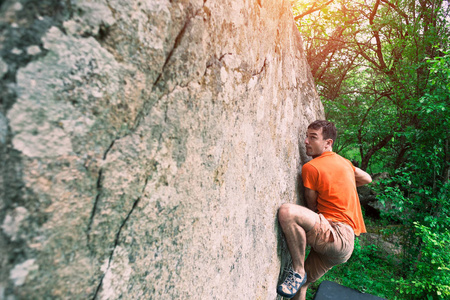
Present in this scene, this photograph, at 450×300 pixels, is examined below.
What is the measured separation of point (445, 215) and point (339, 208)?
2189 mm

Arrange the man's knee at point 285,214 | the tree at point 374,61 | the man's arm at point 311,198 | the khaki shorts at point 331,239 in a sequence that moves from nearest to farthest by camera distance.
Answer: the man's knee at point 285,214 → the khaki shorts at point 331,239 → the man's arm at point 311,198 → the tree at point 374,61

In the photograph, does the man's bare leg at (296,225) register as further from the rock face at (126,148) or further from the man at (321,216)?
the rock face at (126,148)

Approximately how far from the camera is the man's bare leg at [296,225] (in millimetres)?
1986

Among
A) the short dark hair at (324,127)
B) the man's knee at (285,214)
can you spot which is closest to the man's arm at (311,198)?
the man's knee at (285,214)

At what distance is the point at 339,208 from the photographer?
2.21 metres

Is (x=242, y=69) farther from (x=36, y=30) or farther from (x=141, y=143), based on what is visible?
(x=36, y=30)

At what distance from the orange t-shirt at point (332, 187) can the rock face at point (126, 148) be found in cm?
92

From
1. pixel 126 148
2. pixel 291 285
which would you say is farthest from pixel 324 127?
pixel 126 148

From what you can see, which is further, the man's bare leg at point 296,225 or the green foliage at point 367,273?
the green foliage at point 367,273

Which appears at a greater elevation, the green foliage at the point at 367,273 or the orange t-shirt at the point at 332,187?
the orange t-shirt at the point at 332,187

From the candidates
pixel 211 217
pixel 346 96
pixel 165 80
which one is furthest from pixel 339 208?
pixel 346 96

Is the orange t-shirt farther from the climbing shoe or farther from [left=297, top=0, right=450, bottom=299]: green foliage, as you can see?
[left=297, top=0, right=450, bottom=299]: green foliage

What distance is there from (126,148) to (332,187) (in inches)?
74.1

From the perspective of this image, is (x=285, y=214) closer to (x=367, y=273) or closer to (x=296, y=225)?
(x=296, y=225)
